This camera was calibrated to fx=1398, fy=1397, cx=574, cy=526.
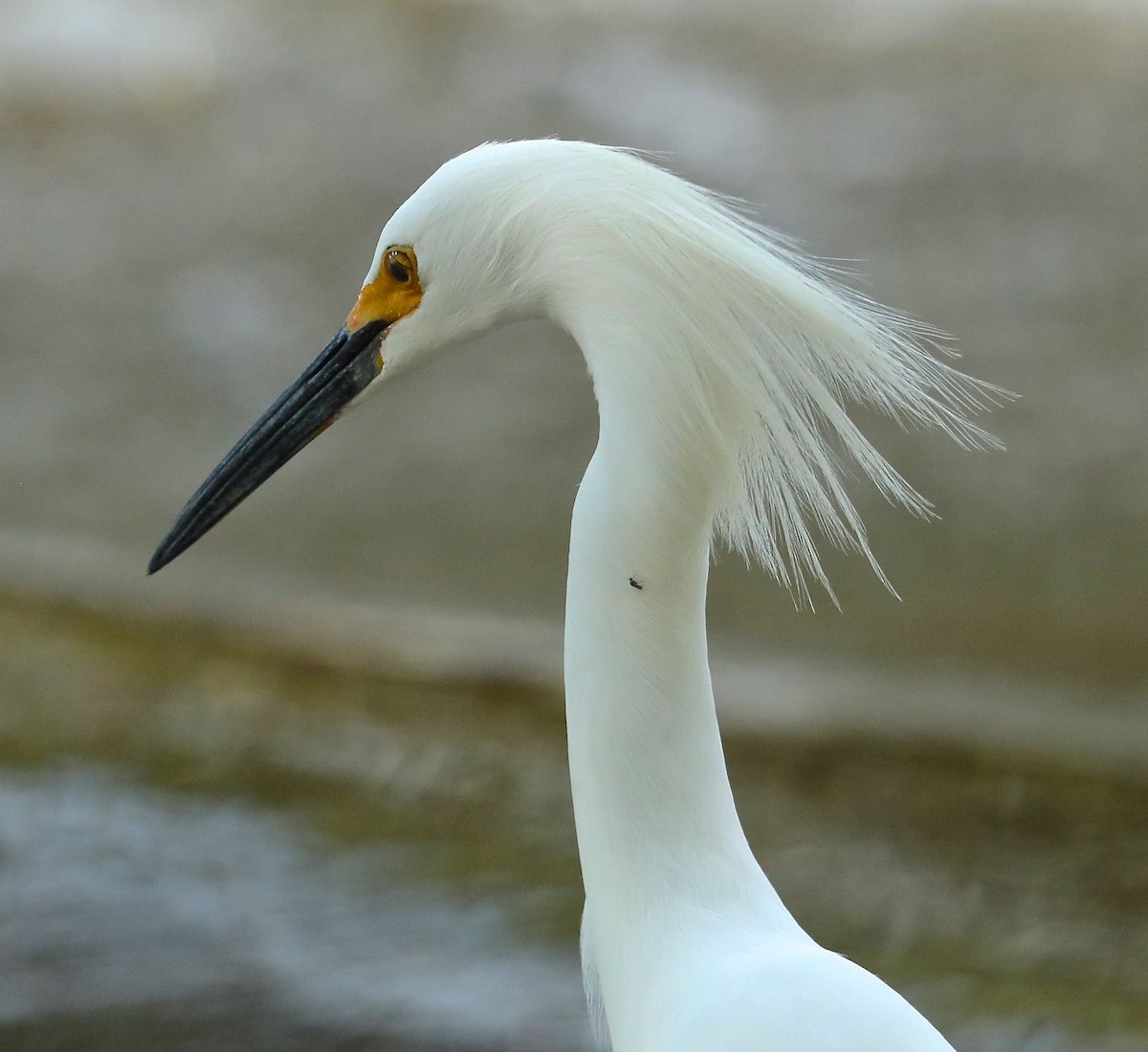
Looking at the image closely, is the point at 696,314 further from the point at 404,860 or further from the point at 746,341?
the point at 404,860

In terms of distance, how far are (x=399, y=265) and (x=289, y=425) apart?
8.1 inches

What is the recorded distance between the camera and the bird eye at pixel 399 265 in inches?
38.8

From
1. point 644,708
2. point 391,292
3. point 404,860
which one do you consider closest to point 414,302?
point 391,292

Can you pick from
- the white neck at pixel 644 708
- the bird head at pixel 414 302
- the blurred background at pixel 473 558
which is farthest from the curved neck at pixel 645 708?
the blurred background at pixel 473 558

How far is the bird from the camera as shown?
865mm

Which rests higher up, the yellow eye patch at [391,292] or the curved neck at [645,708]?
the yellow eye patch at [391,292]

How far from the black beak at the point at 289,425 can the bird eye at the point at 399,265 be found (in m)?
0.05

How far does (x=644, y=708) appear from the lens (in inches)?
36.2

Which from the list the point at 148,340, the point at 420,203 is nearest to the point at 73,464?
the point at 148,340

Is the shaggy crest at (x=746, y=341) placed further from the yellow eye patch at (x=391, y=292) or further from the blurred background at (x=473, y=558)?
the blurred background at (x=473, y=558)

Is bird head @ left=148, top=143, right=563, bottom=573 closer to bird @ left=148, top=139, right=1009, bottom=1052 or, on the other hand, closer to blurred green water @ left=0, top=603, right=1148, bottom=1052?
bird @ left=148, top=139, right=1009, bottom=1052

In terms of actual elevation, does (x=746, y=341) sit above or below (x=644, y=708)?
above

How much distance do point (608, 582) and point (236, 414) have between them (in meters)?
2.26

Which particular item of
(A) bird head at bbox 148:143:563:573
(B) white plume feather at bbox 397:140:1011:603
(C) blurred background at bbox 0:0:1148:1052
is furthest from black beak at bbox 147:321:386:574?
(C) blurred background at bbox 0:0:1148:1052
